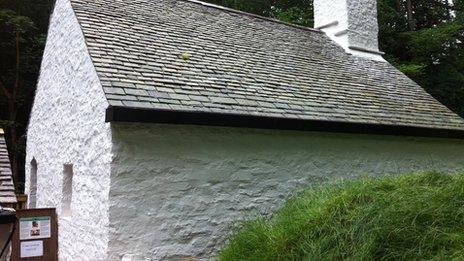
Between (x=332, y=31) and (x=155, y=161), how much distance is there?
8.08 meters

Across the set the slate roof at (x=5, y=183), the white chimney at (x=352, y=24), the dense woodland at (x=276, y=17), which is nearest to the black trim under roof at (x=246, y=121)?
the slate roof at (x=5, y=183)

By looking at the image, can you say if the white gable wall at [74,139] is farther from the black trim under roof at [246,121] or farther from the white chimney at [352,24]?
the white chimney at [352,24]

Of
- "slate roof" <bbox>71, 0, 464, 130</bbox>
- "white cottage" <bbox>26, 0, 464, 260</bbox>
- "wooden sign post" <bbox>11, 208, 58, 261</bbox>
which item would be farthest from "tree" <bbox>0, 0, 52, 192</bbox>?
"wooden sign post" <bbox>11, 208, 58, 261</bbox>

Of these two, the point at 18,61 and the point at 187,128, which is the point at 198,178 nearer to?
Answer: the point at 187,128

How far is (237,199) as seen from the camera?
5742mm

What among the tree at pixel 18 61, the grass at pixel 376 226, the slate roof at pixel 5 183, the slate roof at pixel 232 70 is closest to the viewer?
the grass at pixel 376 226

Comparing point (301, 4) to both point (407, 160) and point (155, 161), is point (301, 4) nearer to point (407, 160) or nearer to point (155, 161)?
point (407, 160)

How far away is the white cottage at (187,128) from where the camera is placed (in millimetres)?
5059

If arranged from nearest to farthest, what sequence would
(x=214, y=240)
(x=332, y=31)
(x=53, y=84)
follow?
(x=214, y=240), (x=53, y=84), (x=332, y=31)

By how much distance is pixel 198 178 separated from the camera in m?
5.45

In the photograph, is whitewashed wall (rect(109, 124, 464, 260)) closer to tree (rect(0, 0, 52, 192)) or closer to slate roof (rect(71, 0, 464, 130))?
slate roof (rect(71, 0, 464, 130))

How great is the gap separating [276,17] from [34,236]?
44.7ft

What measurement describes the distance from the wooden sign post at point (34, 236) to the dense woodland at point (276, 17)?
8.74m

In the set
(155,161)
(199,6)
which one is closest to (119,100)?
(155,161)
